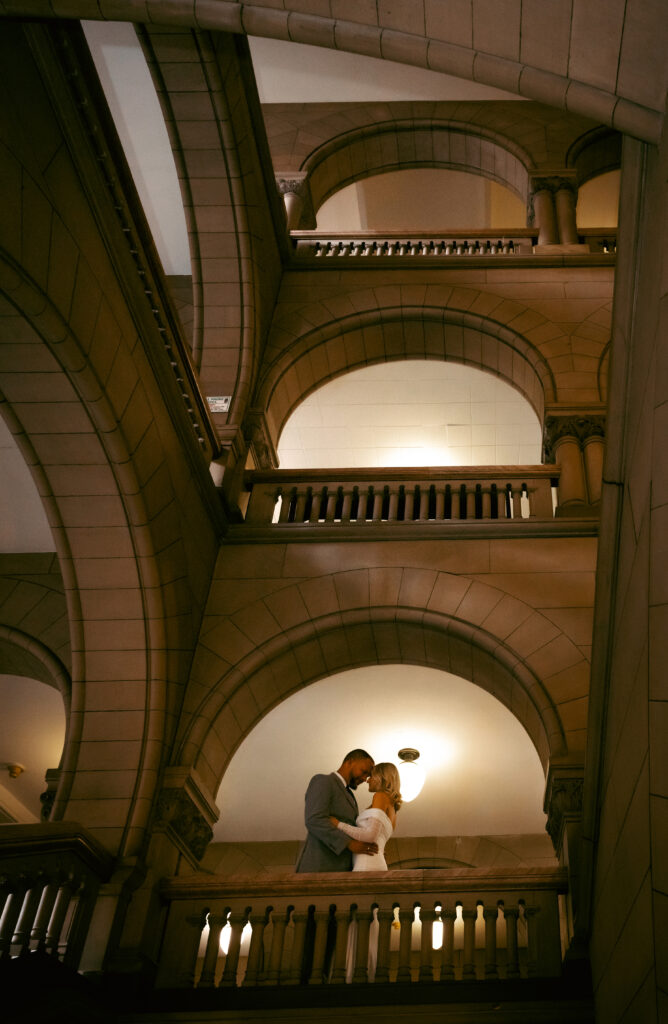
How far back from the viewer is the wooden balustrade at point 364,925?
Result: 187 inches

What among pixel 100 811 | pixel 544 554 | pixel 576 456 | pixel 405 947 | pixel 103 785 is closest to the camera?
pixel 405 947

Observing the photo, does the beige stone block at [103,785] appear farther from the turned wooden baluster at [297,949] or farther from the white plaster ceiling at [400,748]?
the white plaster ceiling at [400,748]

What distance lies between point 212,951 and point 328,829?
89cm

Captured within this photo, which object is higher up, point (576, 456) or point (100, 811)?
point (576, 456)

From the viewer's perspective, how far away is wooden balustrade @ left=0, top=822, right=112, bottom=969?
4.51 m

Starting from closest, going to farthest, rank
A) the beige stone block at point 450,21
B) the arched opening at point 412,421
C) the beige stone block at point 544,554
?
the beige stone block at point 450,21, the beige stone block at point 544,554, the arched opening at point 412,421

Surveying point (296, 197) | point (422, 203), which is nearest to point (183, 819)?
point (296, 197)

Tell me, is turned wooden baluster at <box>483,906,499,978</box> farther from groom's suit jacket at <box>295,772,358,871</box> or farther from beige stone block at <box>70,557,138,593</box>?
beige stone block at <box>70,557,138,593</box>

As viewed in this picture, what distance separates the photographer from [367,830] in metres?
5.35

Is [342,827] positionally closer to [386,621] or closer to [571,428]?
[386,621]

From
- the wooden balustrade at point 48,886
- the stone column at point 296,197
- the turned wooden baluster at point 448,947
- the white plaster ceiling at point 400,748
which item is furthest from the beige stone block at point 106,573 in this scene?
the stone column at point 296,197

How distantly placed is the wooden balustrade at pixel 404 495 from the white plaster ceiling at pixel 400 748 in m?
1.43

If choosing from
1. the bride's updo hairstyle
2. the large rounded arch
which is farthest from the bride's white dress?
the large rounded arch

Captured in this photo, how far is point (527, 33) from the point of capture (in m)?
3.50
